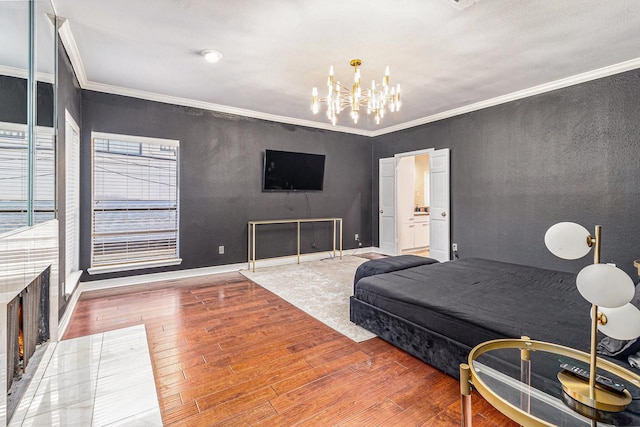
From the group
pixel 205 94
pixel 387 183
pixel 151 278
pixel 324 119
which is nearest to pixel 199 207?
pixel 151 278

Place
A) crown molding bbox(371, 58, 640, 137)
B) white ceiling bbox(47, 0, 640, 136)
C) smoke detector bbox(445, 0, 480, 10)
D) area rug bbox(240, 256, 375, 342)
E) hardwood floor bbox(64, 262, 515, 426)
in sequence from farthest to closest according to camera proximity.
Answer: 1. crown molding bbox(371, 58, 640, 137)
2. area rug bbox(240, 256, 375, 342)
3. white ceiling bbox(47, 0, 640, 136)
4. smoke detector bbox(445, 0, 480, 10)
5. hardwood floor bbox(64, 262, 515, 426)

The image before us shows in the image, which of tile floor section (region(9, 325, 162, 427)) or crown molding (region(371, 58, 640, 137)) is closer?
tile floor section (region(9, 325, 162, 427))

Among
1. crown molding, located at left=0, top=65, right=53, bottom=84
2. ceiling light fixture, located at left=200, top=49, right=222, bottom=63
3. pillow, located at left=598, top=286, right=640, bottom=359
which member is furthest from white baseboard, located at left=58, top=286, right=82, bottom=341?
pillow, located at left=598, top=286, right=640, bottom=359

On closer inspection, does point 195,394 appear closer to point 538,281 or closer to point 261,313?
point 261,313

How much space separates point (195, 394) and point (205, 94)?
12.7 feet

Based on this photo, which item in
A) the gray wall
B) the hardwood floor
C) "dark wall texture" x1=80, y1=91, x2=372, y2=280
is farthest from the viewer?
"dark wall texture" x1=80, y1=91, x2=372, y2=280

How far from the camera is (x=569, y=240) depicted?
104cm

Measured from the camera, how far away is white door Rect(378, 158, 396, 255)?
646cm

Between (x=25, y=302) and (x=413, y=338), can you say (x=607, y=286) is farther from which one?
(x=25, y=302)

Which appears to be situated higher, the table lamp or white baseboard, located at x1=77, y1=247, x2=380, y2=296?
the table lamp

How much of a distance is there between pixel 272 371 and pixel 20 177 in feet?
6.11

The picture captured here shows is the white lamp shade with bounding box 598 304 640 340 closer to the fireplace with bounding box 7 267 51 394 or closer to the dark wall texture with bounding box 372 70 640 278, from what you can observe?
the fireplace with bounding box 7 267 51 394

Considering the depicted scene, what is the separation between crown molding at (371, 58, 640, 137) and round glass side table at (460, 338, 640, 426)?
3763mm

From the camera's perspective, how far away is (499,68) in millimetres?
3521
